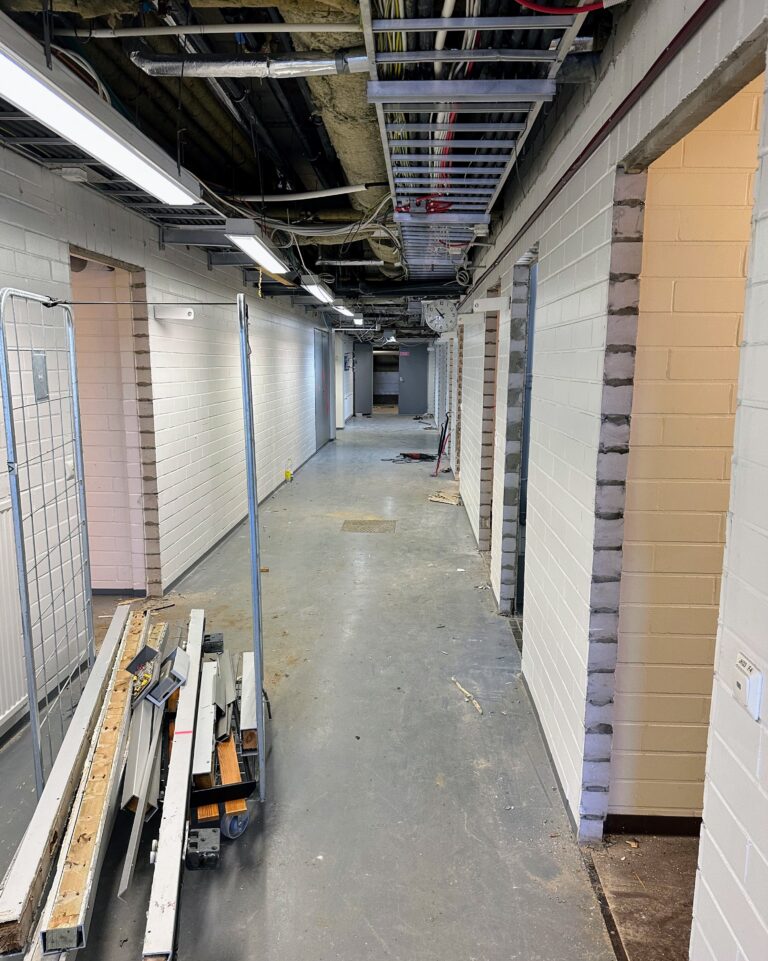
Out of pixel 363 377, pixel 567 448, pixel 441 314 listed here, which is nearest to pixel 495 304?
pixel 567 448

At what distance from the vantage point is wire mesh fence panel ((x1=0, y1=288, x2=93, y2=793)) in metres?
2.98

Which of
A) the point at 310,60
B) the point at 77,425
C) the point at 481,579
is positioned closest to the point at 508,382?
the point at 481,579

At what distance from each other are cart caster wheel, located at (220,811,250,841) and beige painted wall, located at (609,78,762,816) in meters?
1.46

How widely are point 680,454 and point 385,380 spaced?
24076mm

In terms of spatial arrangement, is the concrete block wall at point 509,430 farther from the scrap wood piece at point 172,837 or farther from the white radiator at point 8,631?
the white radiator at point 8,631

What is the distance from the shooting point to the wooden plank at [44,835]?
1.74 m

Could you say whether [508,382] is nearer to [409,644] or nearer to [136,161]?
[409,644]

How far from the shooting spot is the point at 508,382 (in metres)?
4.28

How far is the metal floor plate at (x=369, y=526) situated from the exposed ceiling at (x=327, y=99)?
3014mm

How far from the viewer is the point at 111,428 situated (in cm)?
474

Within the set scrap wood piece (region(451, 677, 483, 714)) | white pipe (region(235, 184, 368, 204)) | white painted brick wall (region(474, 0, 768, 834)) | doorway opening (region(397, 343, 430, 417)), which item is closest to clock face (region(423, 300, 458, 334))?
white pipe (region(235, 184, 368, 204))

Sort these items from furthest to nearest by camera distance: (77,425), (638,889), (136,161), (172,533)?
(172,533) → (77,425) → (136,161) → (638,889)

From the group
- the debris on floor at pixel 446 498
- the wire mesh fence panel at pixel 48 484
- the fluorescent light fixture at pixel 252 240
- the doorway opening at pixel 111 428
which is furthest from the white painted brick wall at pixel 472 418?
the wire mesh fence panel at pixel 48 484

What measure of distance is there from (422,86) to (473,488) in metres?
4.78
